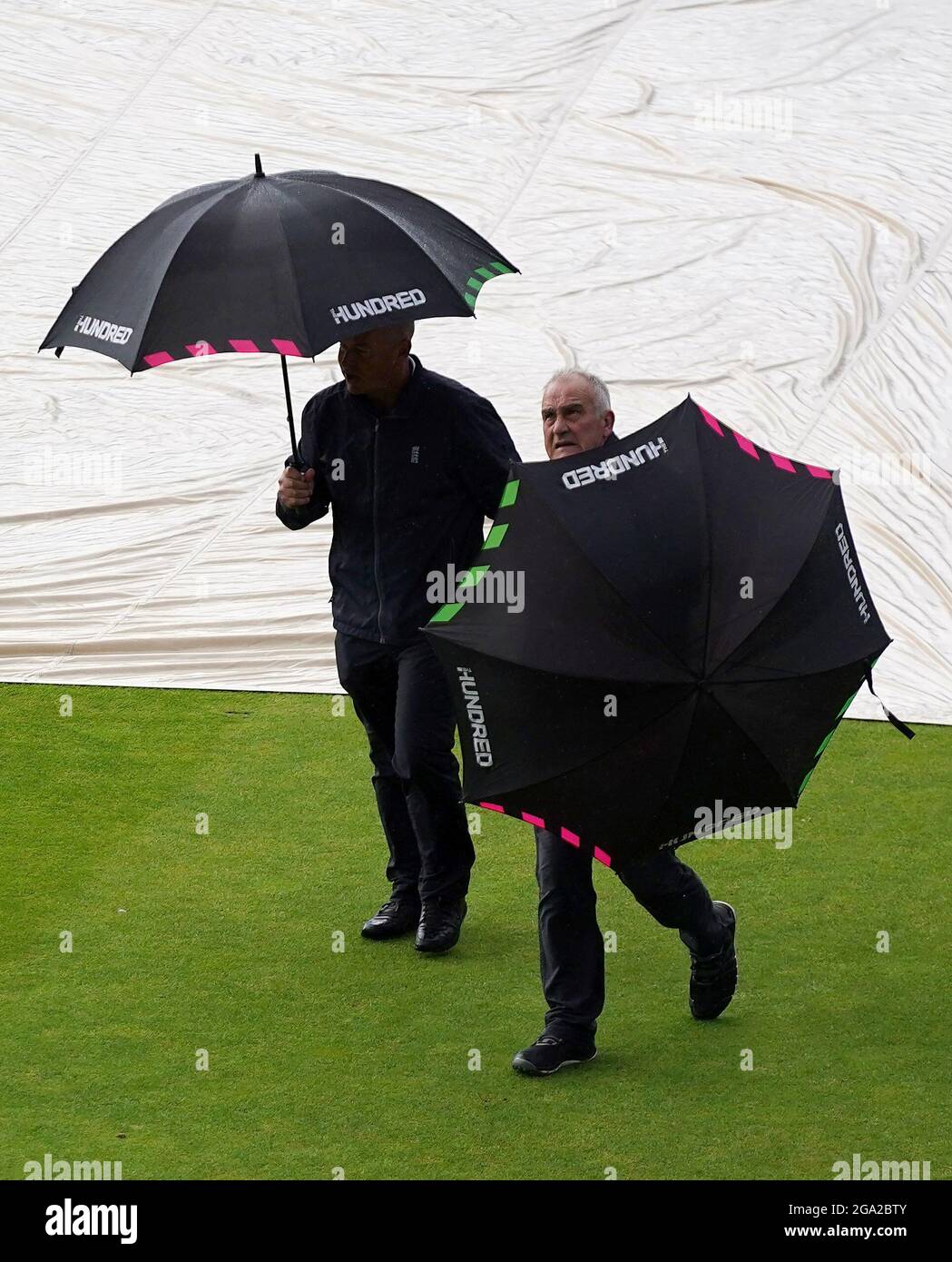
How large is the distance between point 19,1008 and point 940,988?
2.33 meters

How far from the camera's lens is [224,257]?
4.02 metres

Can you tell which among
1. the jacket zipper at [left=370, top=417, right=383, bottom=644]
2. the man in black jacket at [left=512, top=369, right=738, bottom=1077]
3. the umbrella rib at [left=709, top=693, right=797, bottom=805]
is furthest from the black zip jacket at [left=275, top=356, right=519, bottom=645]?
the umbrella rib at [left=709, top=693, right=797, bottom=805]

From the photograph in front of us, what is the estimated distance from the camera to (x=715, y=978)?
13.9ft

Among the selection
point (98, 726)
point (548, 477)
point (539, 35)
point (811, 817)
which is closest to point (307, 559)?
point (98, 726)

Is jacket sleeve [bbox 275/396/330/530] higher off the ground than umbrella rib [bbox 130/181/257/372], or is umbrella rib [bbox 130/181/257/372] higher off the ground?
umbrella rib [bbox 130/181/257/372]

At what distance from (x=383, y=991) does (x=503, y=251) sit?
A: 21.0 ft

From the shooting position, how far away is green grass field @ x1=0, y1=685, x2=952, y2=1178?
3.72m

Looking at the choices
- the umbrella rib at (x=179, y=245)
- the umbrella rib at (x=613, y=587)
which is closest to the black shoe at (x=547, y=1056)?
the umbrella rib at (x=613, y=587)

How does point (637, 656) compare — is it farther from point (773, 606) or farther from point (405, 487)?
point (405, 487)

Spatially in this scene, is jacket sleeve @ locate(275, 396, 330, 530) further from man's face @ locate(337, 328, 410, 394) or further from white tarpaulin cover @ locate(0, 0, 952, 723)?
white tarpaulin cover @ locate(0, 0, 952, 723)

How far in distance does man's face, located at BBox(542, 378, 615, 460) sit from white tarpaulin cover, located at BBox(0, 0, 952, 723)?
278 centimetres

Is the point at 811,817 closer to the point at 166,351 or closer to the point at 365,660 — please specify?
the point at 365,660

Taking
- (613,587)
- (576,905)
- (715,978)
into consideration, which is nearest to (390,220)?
(613,587)

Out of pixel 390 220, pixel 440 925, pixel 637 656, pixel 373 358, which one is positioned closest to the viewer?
pixel 637 656
